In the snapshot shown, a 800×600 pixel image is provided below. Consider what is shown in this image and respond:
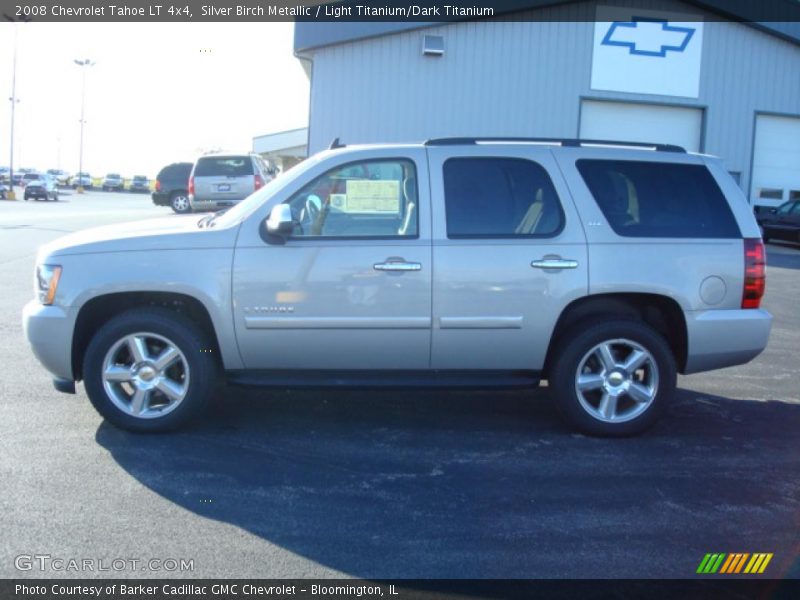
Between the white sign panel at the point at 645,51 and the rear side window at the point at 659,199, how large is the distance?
15.6 meters

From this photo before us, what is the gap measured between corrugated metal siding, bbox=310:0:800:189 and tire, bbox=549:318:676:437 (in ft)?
48.8

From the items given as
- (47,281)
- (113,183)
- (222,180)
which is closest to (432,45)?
(222,180)

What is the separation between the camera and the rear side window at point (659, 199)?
6082 millimetres

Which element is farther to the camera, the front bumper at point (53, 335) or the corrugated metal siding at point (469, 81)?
the corrugated metal siding at point (469, 81)

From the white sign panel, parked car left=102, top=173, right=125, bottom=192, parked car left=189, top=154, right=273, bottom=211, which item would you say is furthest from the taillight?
parked car left=102, top=173, right=125, bottom=192

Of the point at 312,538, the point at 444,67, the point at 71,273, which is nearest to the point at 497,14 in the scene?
the point at 444,67

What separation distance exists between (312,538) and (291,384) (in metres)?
1.60

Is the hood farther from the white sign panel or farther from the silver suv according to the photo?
the white sign panel

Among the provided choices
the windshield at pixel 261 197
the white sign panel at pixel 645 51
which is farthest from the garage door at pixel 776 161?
the windshield at pixel 261 197

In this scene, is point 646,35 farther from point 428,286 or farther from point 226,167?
point 428,286

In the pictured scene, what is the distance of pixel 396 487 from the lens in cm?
500

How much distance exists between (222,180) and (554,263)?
1641 cm

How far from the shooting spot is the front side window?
5.89 m

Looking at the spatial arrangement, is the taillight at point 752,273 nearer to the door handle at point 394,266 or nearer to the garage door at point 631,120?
the door handle at point 394,266
